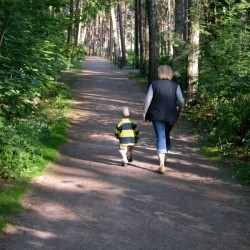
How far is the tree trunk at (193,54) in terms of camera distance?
12.6 meters

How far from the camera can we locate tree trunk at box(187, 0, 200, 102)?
496 inches

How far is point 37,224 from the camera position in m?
5.59

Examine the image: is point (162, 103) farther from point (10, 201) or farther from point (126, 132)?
point (10, 201)

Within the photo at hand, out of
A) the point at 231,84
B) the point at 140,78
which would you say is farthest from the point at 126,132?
the point at 140,78

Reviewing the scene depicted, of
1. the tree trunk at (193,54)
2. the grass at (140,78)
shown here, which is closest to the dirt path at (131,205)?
the tree trunk at (193,54)

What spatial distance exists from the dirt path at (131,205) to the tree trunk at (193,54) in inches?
160

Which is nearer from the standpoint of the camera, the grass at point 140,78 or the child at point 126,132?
the child at point 126,132

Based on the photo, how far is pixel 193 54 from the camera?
13.6 meters

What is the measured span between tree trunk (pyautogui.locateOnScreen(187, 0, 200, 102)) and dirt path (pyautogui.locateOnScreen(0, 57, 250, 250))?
4067mm

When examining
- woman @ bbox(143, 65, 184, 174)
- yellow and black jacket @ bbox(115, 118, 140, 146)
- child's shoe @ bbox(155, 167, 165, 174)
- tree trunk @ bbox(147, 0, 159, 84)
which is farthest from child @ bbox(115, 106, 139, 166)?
tree trunk @ bbox(147, 0, 159, 84)

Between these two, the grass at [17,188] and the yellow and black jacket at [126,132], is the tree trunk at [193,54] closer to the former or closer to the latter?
the yellow and black jacket at [126,132]

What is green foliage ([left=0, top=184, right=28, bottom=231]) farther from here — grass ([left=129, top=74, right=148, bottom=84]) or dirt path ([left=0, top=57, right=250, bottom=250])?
grass ([left=129, top=74, right=148, bottom=84])

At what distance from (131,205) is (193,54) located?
8.48 meters

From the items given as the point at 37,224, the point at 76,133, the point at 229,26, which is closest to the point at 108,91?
the point at 76,133
